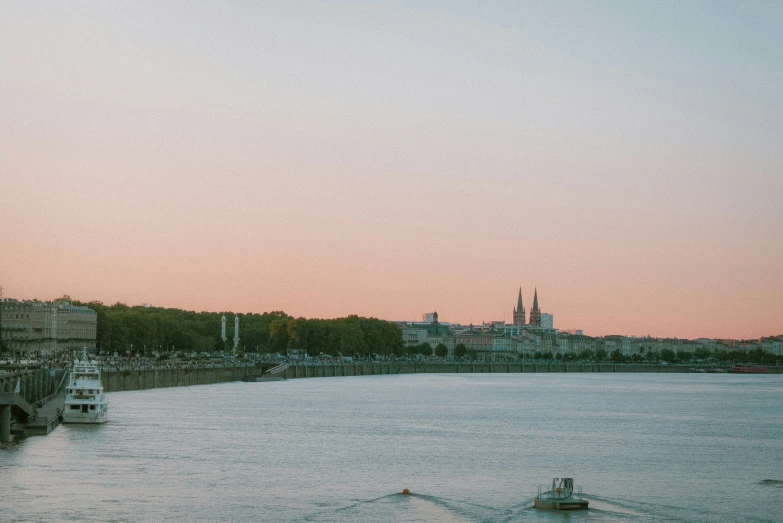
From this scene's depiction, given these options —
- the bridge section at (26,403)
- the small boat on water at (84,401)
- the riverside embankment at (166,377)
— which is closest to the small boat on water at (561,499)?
the bridge section at (26,403)

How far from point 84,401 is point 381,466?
79.0 feet

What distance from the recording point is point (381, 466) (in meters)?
57.4

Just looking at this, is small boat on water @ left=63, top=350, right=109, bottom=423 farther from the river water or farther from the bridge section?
the river water

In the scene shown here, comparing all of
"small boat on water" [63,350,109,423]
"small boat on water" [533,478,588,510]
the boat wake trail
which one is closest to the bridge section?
"small boat on water" [63,350,109,423]

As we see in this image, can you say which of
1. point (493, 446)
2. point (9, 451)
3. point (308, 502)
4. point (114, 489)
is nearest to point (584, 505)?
point (308, 502)

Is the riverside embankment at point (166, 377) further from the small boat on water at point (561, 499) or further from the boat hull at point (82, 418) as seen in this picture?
the small boat on water at point (561, 499)

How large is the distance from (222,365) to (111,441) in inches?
4102

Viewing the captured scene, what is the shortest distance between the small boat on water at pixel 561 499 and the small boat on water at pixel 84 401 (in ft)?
113

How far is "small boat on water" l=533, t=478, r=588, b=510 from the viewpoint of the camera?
4522cm

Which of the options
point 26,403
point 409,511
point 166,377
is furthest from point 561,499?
point 166,377

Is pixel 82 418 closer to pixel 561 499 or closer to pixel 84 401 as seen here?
pixel 84 401

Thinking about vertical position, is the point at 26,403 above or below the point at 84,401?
above

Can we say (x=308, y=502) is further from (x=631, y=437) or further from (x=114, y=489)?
(x=631, y=437)

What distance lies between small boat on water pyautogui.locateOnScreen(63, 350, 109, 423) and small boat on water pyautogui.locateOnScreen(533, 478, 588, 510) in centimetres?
3442
